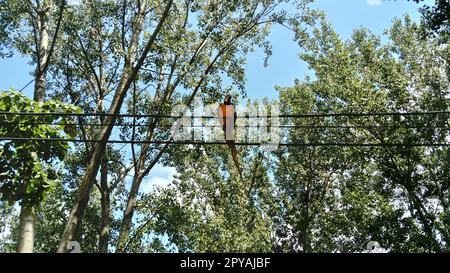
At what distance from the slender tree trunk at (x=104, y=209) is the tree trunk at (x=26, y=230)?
6433 millimetres

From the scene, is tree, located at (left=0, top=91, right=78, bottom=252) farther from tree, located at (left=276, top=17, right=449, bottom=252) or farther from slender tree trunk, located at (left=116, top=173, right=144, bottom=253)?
tree, located at (left=276, top=17, right=449, bottom=252)

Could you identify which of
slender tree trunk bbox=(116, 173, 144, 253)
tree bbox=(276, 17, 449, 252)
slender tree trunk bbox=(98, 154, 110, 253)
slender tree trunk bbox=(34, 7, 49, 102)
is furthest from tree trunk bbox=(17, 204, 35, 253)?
tree bbox=(276, 17, 449, 252)

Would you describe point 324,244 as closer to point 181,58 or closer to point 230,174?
point 230,174

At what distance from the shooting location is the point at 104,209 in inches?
672

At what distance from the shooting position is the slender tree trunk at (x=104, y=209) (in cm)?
1655

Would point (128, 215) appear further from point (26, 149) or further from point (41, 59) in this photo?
point (26, 149)

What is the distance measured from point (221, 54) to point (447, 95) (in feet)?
32.3

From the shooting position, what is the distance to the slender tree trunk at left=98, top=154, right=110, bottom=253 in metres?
16.5

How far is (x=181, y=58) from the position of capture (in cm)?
1677

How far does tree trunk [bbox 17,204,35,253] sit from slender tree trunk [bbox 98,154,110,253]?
643 centimetres

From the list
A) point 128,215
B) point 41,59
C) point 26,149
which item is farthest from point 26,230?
point 128,215

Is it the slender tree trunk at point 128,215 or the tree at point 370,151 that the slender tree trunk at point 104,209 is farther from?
the tree at point 370,151

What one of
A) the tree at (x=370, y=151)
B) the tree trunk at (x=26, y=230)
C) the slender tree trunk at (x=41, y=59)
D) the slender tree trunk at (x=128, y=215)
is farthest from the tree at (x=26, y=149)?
the tree at (x=370, y=151)
